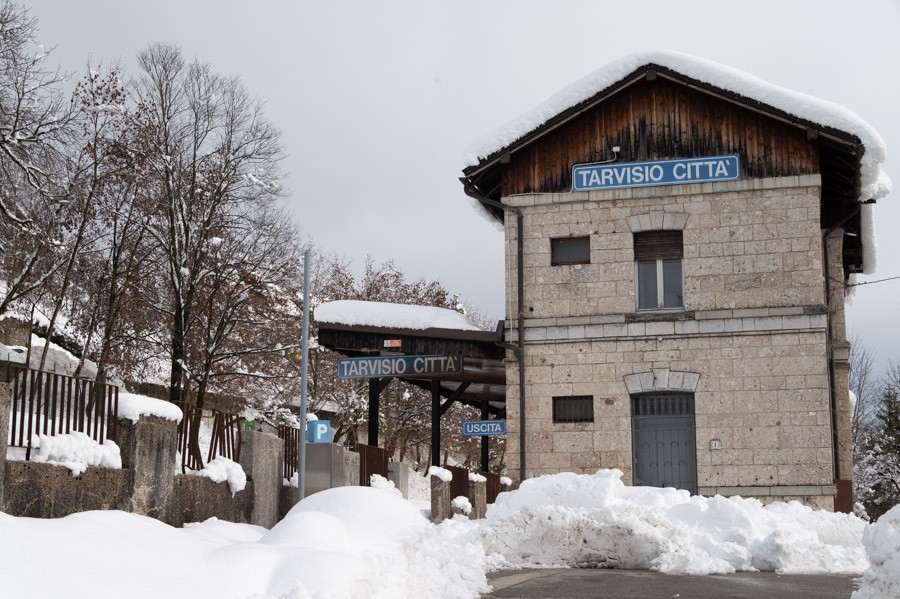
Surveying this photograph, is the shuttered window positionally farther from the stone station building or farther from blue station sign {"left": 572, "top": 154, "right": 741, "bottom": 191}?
blue station sign {"left": 572, "top": 154, "right": 741, "bottom": 191}

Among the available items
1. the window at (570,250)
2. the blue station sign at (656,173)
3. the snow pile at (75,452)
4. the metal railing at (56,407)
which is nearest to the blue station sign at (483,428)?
the window at (570,250)

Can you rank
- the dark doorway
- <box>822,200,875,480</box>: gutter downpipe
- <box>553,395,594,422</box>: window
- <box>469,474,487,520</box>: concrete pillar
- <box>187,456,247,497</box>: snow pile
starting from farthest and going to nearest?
<box>822,200,875,480</box>: gutter downpipe
<box>553,395,594,422</box>: window
the dark doorway
<box>469,474,487,520</box>: concrete pillar
<box>187,456,247,497</box>: snow pile

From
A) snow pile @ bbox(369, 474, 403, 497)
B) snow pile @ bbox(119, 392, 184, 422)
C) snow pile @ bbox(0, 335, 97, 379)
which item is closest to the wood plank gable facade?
snow pile @ bbox(369, 474, 403, 497)

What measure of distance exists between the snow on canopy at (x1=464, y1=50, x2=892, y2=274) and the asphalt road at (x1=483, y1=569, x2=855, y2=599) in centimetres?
953

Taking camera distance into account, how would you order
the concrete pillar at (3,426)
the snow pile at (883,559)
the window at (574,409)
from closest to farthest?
the snow pile at (883,559)
the concrete pillar at (3,426)
the window at (574,409)

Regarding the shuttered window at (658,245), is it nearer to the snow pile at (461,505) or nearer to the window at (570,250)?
the window at (570,250)

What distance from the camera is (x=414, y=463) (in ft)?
187

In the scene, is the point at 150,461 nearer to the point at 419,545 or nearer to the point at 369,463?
the point at 419,545

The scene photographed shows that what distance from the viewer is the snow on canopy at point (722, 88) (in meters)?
18.9

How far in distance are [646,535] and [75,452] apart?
7565mm

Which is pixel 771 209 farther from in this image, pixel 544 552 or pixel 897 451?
pixel 897 451

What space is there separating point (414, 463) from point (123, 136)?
31.7 meters

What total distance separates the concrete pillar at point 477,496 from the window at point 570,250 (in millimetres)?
5046

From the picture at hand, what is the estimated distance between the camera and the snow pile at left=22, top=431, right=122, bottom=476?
9.57 metres
